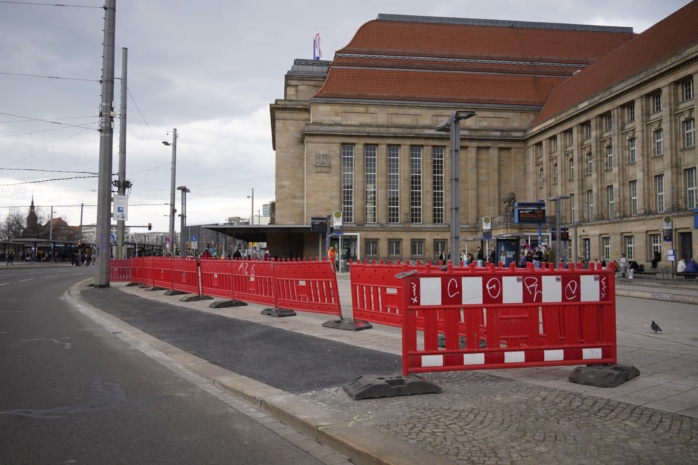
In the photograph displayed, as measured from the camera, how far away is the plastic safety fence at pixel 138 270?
25203 mm

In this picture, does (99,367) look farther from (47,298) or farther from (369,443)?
(47,298)

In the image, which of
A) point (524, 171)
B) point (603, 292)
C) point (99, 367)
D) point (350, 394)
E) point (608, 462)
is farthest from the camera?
point (524, 171)

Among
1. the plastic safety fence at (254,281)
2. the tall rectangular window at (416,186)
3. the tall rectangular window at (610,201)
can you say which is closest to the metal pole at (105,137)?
the plastic safety fence at (254,281)

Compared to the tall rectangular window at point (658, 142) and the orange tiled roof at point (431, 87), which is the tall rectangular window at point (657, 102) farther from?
the orange tiled roof at point (431, 87)

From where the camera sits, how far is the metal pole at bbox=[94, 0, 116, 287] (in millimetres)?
24281

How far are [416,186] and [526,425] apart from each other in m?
58.3

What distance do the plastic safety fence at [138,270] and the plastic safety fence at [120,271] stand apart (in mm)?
1540

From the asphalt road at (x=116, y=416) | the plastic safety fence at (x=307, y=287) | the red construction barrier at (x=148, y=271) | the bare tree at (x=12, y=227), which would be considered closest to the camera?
the asphalt road at (x=116, y=416)

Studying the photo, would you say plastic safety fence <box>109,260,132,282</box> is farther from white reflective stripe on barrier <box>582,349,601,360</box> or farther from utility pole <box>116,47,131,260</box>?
white reflective stripe on barrier <box>582,349,601,360</box>

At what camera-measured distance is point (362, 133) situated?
60.3 m

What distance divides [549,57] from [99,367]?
6957cm

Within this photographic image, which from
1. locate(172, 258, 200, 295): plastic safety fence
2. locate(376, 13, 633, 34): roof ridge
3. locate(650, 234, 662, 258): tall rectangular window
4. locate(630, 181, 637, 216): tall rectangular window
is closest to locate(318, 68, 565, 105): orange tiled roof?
locate(376, 13, 633, 34): roof ridge

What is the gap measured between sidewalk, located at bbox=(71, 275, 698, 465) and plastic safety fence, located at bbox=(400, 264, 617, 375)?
0.34m

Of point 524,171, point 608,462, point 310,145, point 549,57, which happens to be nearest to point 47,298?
Answer: point 608,462
